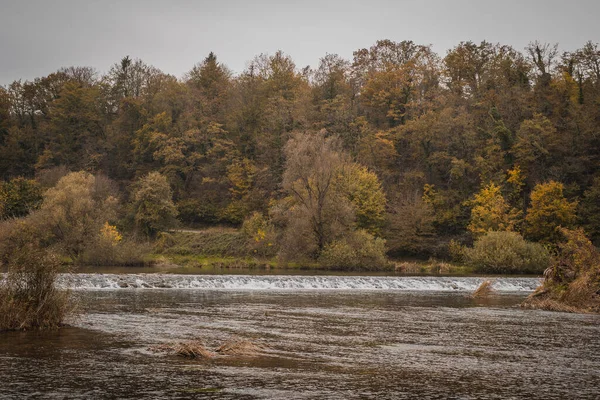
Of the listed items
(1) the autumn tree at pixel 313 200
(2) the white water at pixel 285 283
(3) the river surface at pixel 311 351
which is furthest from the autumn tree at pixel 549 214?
(3) the river surface at pixel 311 351

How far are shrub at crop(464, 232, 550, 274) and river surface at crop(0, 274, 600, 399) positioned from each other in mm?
21968

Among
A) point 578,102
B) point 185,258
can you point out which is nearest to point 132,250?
point 185,258

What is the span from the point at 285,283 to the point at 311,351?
2615 centimetres

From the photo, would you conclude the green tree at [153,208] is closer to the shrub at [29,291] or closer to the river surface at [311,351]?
the river surface at [311,351]

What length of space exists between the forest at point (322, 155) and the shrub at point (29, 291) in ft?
80.3

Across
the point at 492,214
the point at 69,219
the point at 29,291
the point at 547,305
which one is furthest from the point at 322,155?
the point at 29,291

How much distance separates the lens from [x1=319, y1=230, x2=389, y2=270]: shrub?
190 ft

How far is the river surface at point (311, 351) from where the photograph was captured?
14.2 m

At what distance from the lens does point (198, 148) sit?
305 feet

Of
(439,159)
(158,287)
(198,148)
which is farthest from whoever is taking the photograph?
(198,148)

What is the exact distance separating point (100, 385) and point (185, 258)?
51211 mm

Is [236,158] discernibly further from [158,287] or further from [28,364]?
[28,364]

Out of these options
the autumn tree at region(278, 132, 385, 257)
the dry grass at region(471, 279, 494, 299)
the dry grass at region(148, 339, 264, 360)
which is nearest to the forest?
the autumn tree at region(278, 132, 385, 257)

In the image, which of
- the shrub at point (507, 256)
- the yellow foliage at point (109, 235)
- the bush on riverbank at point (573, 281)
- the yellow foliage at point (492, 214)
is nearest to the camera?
the bush on riverbank at point (573, 281)
